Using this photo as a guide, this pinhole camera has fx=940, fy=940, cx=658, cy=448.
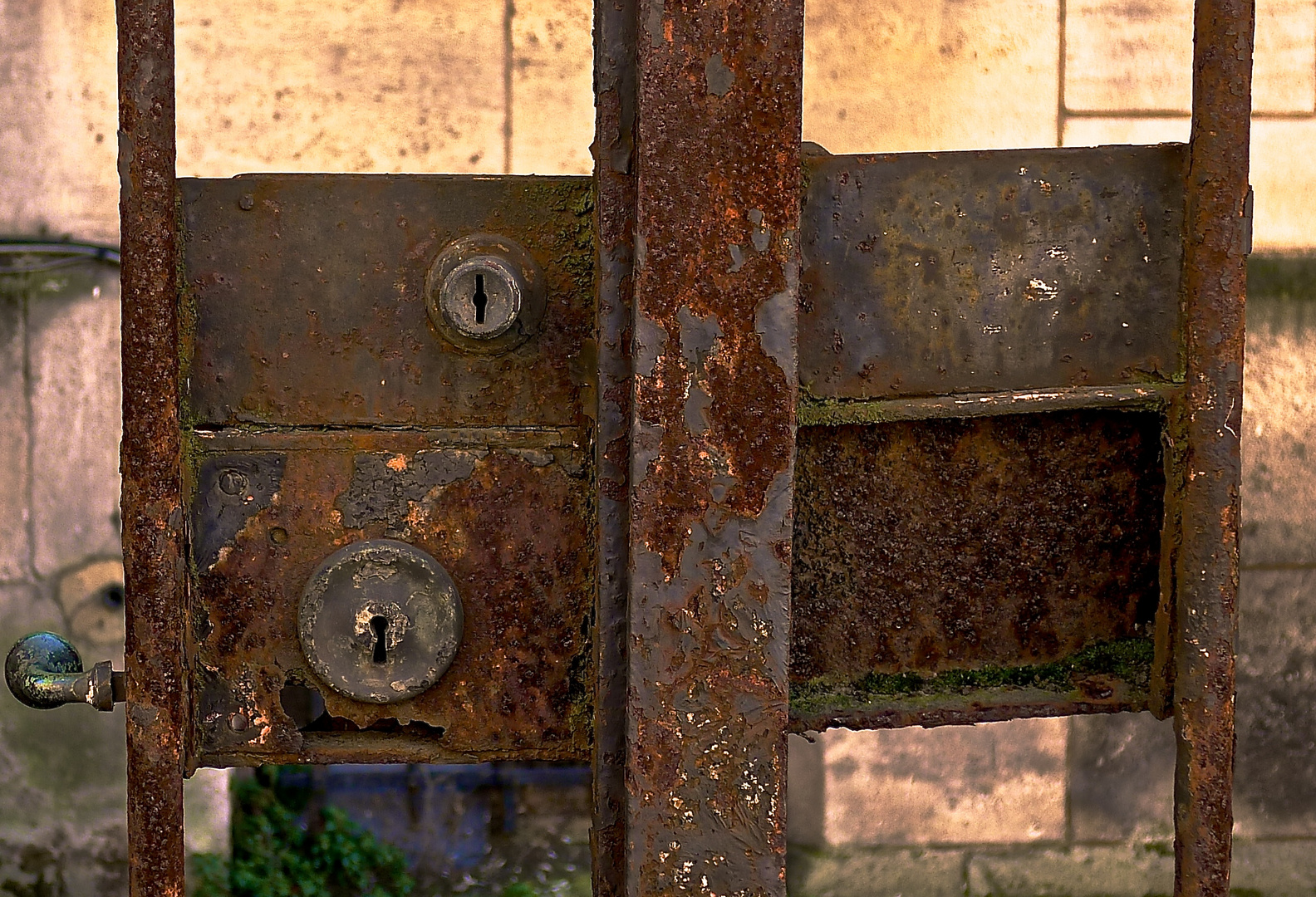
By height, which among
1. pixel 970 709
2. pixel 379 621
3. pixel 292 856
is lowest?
pixel 292 856

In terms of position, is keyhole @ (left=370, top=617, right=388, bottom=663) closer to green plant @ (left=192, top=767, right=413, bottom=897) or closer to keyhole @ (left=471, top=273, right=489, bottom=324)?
keyhole @ (left=471, top=273, right=489, bottom=324)

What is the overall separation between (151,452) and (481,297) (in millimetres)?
347

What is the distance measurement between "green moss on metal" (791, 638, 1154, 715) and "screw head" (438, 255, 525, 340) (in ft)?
1.75

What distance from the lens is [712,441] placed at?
0.84m

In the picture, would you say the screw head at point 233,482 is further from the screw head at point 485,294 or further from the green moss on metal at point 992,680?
the green moss on metal at point 992,680

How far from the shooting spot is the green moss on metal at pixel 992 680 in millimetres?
1083

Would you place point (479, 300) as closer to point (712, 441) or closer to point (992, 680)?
point (712, 441)

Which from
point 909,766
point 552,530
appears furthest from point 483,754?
point 909,766

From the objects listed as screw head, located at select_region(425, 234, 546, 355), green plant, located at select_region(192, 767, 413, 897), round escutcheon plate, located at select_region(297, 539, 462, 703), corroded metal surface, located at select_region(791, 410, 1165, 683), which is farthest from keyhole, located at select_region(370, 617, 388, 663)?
green plant, located at select_region(192, 767, 413, 897)

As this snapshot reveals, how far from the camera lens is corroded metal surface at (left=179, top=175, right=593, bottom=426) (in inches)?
40.5

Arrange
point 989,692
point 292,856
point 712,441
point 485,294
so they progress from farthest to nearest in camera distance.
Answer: point 292,856 < point 989,692 < point 485,294 < point 712,441

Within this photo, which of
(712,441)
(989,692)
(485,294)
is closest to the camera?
(712,441)

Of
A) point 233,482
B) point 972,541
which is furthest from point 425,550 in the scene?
point 972,541

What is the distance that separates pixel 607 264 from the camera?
0.86 meters
